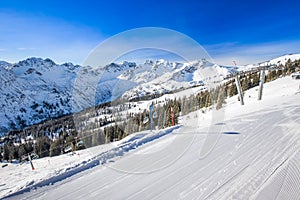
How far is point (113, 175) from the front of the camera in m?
3.50

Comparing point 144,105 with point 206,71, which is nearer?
point 206,71

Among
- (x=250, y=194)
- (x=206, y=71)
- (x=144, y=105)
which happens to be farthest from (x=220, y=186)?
(x=144, y=105)

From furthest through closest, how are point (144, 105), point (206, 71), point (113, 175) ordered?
point (144, 105), point (206, 71), point (113, 175)

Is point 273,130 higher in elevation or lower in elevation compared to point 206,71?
lower

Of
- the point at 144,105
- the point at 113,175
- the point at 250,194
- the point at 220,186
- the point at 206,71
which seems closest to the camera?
the point at 250,194

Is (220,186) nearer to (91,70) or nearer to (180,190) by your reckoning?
(180,190)

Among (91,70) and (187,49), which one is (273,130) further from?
(91,70)

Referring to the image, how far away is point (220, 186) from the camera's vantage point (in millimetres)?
2738

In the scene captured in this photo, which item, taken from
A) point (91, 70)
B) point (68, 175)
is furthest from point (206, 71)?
point (68, 175)

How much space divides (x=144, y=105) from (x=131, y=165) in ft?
14.0

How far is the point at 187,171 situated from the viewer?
10.8 ft

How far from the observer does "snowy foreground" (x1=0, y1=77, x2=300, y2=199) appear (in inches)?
106

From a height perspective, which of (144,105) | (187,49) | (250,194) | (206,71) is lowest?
(250,194)

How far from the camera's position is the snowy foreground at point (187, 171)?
270cm
